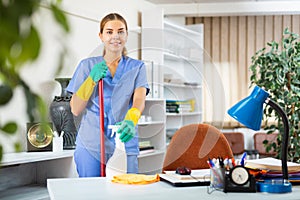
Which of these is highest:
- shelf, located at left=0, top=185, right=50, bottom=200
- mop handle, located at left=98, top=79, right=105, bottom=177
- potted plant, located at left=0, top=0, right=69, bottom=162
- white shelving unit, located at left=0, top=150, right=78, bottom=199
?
potted plant, located at left=0, top=0, right=69, bottom=162

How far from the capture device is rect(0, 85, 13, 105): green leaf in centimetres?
32

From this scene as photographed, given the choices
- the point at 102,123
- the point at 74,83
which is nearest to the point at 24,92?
the point at 102,123

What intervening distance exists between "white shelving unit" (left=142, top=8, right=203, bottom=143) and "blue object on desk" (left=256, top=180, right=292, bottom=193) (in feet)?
9.64

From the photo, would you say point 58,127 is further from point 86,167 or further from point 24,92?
point 24,92

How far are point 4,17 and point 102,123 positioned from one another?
203cm

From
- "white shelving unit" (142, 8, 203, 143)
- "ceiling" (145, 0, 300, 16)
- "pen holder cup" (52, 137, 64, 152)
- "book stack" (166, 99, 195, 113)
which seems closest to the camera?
"pen holder cup" (52, 137, 64, 152)

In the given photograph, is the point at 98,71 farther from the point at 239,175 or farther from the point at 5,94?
the point at 5,94

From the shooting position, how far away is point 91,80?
2.40 m

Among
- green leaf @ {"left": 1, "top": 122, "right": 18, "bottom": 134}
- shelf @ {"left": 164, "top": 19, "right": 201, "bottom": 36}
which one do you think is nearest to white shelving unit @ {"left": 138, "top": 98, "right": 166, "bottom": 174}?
shelf @ {"left": 164, "top": 19, "right": 201, "bottom": 36}

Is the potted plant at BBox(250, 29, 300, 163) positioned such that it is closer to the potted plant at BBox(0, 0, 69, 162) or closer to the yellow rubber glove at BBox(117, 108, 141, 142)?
the yellow rubber glove at BBox(117, 108, 141, 142)

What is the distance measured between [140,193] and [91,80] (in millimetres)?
847

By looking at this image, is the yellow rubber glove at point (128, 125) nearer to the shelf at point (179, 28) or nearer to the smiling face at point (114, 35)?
the smiling face at point (114, 35)

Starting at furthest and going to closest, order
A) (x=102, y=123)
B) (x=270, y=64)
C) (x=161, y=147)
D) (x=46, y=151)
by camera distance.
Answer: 1. (x=161, y=147)
2. (x=270, y=64)
3. (x=46, y=151)
4. (x=102, y=123)

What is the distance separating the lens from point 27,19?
0.31 meters
